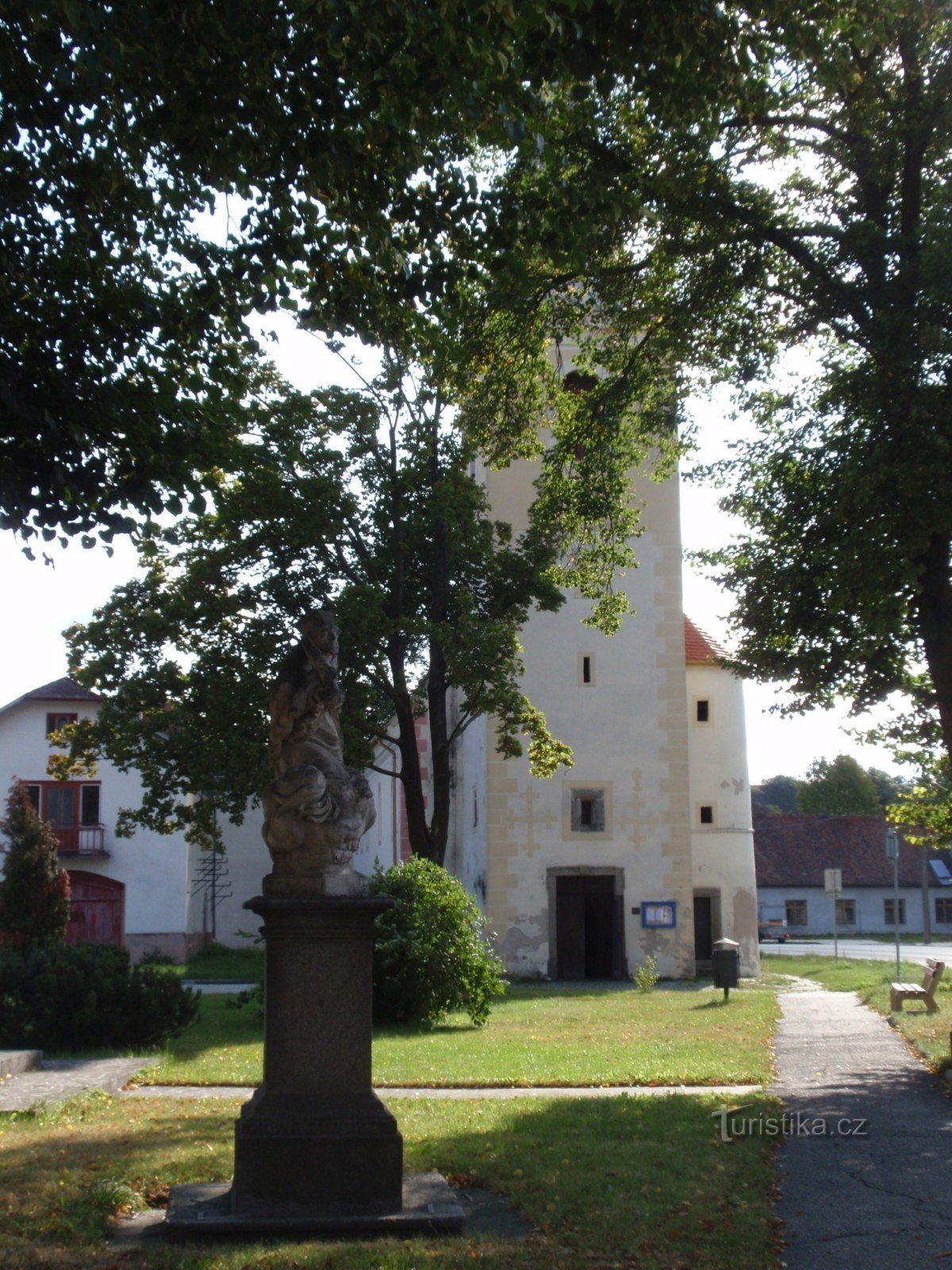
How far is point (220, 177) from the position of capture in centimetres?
877

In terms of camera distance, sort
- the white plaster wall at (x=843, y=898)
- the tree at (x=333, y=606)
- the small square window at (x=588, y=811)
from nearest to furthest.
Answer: the tree at (x=333, y=606) < the small square window at (x=588, y=811) < the white plaster wall at (x=843, y=898)

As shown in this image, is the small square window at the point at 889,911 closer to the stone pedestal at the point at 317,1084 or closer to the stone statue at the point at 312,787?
the stone statue at the point at 312,787

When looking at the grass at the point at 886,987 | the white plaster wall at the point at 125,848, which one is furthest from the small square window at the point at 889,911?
the white plaster wall at the point at 125,848

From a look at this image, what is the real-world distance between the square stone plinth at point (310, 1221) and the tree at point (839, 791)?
92172 millimetres

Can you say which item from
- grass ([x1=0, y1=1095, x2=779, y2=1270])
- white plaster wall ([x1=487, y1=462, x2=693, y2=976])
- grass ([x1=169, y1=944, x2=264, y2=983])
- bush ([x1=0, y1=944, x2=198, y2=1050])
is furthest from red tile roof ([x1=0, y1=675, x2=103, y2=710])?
grass ([x1=0, y1=1095, x2=779, y2=1270])

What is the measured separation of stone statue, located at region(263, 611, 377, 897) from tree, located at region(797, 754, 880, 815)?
301ft

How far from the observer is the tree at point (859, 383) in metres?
12.9

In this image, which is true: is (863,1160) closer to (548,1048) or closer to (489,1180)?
(489,1180)

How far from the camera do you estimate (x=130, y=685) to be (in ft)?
83.3

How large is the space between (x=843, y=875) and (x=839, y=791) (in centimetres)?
2919

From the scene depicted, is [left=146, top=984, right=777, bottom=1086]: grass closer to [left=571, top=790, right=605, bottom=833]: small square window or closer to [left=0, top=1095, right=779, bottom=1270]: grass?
[left=0, top=1095, right=779, bottom=1270]: grass

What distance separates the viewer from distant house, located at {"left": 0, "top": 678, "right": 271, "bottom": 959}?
42.0 meters

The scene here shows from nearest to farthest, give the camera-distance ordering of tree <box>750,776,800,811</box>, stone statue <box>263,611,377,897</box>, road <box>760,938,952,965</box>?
1. stone statue <box>263,611,377,897</box>
2. road <box>760,938,952,965</box>
3. tree <box>750,776,800,811</box>

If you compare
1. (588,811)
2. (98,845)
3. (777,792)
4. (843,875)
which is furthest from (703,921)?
(777,792)
